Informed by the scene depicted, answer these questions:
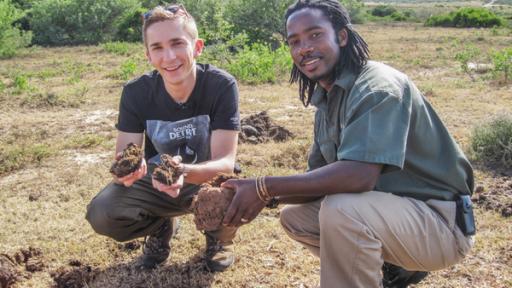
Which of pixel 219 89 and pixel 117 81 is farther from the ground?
pixel 219 89

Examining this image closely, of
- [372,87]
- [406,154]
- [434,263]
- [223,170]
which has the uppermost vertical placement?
[372,87]

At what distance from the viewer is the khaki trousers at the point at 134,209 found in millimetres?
2670

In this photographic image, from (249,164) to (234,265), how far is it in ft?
5.88

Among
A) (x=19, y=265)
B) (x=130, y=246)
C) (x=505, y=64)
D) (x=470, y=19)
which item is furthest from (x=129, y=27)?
(x=19, y=265)

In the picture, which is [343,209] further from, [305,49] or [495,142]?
[495,142]

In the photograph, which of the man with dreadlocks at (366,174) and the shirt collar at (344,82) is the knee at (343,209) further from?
the shirt collar at (344,82)

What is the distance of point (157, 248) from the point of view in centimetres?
291

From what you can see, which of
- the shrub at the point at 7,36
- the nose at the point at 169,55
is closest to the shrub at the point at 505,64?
the nose at the point at 169,55

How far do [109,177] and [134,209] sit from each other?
1.78 metres

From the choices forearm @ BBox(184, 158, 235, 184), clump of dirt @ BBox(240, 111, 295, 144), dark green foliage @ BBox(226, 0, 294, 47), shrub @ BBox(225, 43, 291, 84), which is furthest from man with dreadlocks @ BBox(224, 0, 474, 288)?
dark green foliage @ BBox(226, 0, 294, 47)

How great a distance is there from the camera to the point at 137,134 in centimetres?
283

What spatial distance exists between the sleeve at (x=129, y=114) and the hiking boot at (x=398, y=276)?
1476 millimetres

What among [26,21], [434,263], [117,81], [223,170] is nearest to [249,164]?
[223,170]

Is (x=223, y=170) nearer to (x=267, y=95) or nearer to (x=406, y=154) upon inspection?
(x=406, y=154)
